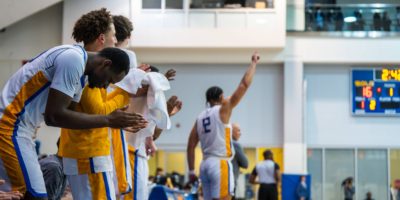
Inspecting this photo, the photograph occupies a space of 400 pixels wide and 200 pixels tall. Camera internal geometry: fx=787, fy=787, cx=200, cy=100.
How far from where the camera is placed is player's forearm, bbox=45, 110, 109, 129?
419 cm

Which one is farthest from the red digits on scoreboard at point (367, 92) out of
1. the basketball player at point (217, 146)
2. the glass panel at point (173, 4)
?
the basketball player at point (217, 146)

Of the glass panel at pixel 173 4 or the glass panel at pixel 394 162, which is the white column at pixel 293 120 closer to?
the glass panel at pixel 394 162

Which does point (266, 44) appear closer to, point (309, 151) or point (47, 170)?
point (309, 151)

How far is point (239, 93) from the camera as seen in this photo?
8.09 meters

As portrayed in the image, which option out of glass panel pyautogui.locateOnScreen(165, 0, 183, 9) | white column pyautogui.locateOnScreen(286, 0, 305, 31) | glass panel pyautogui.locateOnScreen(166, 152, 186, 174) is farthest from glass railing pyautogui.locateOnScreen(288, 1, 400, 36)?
glass panel pyautogui.locateOnScreen(166, 152, 186, 174)

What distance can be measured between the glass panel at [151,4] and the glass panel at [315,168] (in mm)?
6268

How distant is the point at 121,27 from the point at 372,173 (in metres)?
18.2

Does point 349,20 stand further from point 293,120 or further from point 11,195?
point 11,195

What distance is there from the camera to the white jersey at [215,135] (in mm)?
8297

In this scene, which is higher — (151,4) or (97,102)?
(151,4)

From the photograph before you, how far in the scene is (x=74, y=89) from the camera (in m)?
4.24

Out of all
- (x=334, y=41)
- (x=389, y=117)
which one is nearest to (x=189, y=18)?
(x=334, y=41)

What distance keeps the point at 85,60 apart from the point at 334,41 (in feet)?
63.9

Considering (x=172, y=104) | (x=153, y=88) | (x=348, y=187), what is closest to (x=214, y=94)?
(x=172, y=104)
